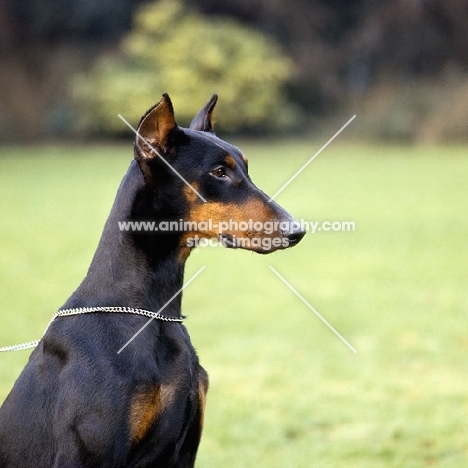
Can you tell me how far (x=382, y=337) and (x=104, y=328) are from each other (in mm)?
4817

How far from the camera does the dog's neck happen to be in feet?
9.61

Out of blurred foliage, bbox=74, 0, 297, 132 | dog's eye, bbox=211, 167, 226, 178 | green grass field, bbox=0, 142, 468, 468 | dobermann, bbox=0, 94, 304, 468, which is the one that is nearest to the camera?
dobermann, bbox=0, 94, 304, 468

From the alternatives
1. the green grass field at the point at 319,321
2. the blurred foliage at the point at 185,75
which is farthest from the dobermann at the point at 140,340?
the blurred foliage at the point at 185,75

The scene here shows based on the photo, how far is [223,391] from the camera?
5.82m

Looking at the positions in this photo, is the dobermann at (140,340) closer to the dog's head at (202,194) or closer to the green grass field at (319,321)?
the dog's head at (202,194)

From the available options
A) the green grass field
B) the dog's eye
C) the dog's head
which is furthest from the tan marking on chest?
the green grass field

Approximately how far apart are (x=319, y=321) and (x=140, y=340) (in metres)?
5.24

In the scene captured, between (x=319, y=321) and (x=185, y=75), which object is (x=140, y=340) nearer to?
(x=319, y=321)

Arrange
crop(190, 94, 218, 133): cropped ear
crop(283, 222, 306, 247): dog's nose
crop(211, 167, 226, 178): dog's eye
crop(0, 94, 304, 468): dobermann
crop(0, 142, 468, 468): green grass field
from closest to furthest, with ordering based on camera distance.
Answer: crop(0, 94, 304, 468): dobermann → crop(283, 222, 306, 247): dog's nose → crop(211, 167, 226, 178): dog's eye → crop(190, 94, 218, 133): cropped ear → crop(0, 142, 468, 468): green grass field

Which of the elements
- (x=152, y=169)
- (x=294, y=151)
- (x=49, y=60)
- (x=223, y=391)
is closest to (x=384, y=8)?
(x=294, y=151)

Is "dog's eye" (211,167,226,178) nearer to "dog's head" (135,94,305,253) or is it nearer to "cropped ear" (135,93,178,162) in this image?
"dog's head" (135,94,305,253)

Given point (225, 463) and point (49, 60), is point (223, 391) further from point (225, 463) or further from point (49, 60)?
point (49, 60)

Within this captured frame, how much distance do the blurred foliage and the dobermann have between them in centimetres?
2591

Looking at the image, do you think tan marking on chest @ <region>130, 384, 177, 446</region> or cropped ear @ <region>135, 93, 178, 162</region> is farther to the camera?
cropped ear @ <region>135, 93, 178, 162</region>
